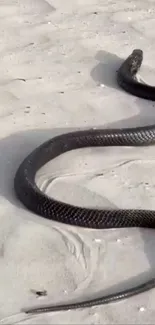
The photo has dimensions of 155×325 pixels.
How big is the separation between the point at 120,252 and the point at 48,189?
2.53 ft

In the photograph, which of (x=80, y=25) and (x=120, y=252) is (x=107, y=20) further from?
(x=120, y=252)

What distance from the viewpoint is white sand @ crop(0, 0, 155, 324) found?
4.06 meters

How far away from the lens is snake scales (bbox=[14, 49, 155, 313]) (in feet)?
13.3

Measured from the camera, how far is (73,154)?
5383 millimetres

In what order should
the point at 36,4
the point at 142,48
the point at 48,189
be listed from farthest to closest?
the point at 36,4, the point at 142,48, the point at 48,189

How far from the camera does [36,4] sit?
777cm

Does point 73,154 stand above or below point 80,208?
below

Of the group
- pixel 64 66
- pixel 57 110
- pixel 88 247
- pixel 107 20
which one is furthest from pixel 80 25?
pixel 88 247

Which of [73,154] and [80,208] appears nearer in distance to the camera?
[80,208]

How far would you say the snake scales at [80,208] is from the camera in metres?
4.06

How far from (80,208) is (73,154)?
859 millimetres

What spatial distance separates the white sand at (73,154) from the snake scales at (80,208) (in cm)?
5

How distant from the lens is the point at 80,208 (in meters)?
4.58

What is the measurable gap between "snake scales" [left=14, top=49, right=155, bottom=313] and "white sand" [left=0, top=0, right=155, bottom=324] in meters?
0.05
